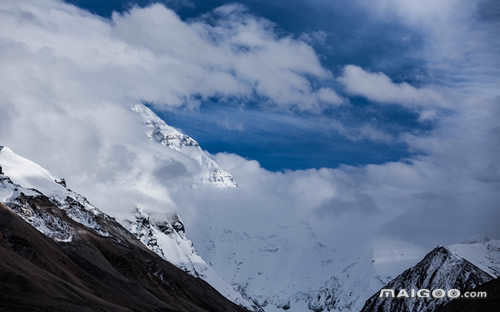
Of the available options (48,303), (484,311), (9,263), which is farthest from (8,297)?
(484,311)

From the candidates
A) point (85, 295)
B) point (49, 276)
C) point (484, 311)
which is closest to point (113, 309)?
point (85, 295)

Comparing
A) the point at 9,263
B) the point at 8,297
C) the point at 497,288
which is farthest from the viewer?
the point at 497,288

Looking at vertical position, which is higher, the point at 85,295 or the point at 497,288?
the point at 497,288

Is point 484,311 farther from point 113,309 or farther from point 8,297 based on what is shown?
point 8,297

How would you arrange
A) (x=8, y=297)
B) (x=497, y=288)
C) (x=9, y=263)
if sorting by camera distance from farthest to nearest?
1. (x=497, y=288)
2. (x=9, y=263)
3. (x=8, y=297)

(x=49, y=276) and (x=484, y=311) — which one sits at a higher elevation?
(x=484, y=311)

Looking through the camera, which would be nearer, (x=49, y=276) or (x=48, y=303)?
(x=48, y=303)

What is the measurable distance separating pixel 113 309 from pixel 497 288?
116 meters

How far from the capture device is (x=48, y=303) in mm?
158750

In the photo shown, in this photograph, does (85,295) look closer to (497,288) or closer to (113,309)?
(113,309)

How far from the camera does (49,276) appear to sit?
190375 millimetres

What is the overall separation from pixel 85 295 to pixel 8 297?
32425mm

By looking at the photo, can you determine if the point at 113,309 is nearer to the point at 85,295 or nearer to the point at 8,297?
the point at 85,295

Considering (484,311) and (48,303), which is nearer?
(48,303)
